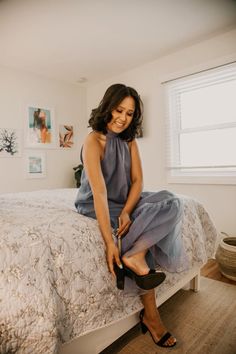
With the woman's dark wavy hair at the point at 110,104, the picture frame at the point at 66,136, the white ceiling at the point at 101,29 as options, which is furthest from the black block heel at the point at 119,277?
the picture frame at the point at 66,136

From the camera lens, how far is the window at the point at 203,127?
2.55 meters

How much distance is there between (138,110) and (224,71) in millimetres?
1643

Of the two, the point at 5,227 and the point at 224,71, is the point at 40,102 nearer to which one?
the point at 224,71

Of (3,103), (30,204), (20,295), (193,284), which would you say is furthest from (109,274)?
(3,103)

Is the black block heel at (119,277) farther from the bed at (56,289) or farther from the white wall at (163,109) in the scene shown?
the white wall at (163,109)

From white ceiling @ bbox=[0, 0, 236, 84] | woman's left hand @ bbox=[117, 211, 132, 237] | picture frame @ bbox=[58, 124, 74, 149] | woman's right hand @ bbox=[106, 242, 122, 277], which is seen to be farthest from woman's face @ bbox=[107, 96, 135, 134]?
picture frame @ bbox=[58, 124, 74, 149]

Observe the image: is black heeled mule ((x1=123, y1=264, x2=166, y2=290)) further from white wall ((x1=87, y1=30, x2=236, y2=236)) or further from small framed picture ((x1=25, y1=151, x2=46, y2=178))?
small framed picture ((x1=25, y1=151, x2=46, y2=178))

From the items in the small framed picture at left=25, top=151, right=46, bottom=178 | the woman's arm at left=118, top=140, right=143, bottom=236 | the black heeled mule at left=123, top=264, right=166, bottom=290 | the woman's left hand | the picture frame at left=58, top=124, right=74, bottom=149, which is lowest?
the black heeled mule at left=123, top=264, right=166, bottom=290

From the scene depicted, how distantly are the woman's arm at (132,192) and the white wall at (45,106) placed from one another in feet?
7.49

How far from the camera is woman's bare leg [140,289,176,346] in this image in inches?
49.2

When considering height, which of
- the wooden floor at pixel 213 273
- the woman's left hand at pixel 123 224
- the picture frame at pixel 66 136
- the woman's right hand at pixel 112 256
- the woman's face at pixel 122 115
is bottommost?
the wooden floor at pixel 213 273

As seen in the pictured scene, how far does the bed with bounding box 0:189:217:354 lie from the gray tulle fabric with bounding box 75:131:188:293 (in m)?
0.16

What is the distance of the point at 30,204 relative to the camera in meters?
1.59

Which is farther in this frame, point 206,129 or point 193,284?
point 206,129
